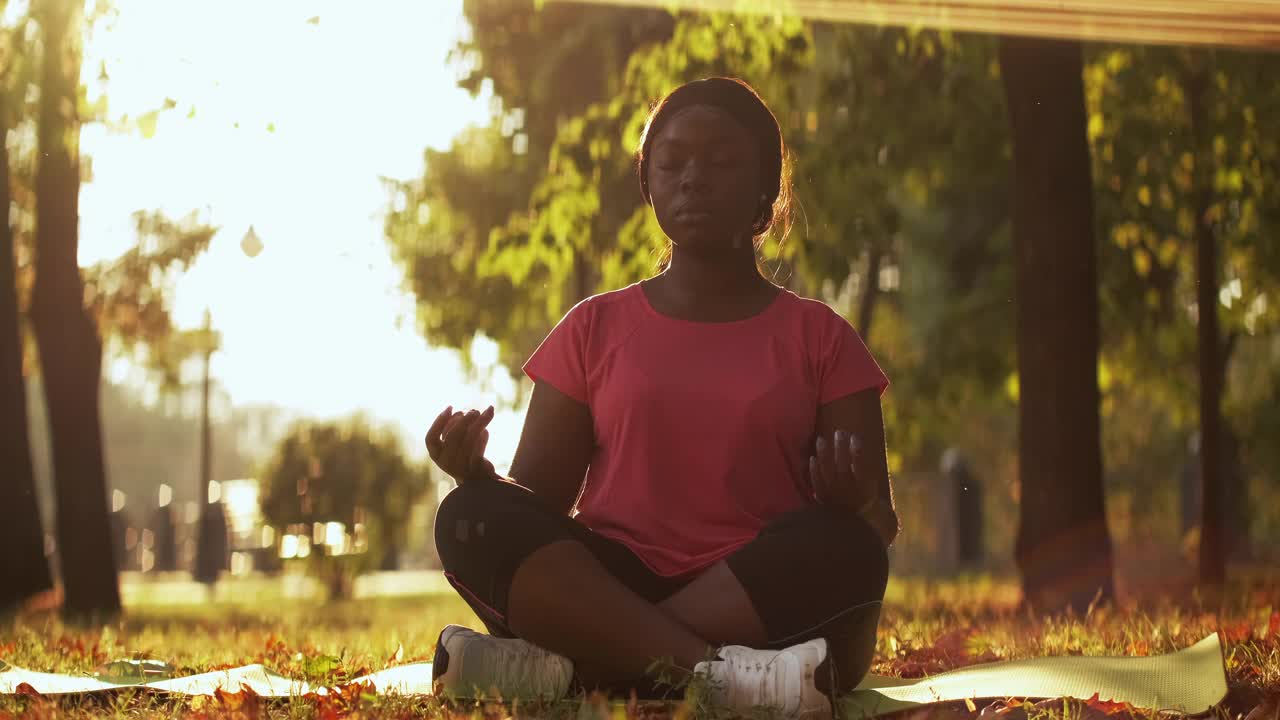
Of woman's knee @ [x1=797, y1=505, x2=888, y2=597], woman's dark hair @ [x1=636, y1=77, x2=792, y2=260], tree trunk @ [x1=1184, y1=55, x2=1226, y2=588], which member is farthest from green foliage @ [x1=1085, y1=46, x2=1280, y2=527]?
woman's knee @ [x1=797, y1=505, x2=888, y2=597]

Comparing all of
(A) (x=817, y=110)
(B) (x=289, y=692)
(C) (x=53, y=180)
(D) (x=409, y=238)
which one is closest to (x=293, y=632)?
(B) (x=289, y=692)

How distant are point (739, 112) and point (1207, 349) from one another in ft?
31.4

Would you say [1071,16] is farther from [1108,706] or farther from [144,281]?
[144,281]

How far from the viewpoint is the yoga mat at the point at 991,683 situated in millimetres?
3830

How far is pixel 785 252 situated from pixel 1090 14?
10.2 feet

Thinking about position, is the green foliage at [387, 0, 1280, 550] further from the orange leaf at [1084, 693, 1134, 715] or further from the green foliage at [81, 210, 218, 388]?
the orange leaf at [1084, 693, 1134, 715]

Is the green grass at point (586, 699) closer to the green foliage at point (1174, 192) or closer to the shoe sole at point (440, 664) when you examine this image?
the shoe sole at point (440, 664)

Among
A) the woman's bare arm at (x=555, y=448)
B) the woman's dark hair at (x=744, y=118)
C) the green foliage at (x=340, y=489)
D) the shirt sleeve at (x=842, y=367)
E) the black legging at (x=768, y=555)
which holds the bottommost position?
the green foliage at (x=340, y=489)

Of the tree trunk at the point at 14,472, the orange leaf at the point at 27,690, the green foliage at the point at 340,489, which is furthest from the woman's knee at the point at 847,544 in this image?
the green foliage at the point at 340,489

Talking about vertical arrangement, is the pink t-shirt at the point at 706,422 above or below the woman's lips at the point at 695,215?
below

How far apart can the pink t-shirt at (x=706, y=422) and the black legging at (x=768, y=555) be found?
0.21 metres

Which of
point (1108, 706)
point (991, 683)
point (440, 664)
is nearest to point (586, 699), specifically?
point (440, 664)

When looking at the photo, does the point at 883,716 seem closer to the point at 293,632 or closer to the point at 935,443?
the point at 293,632

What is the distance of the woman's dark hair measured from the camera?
4.21 metres
